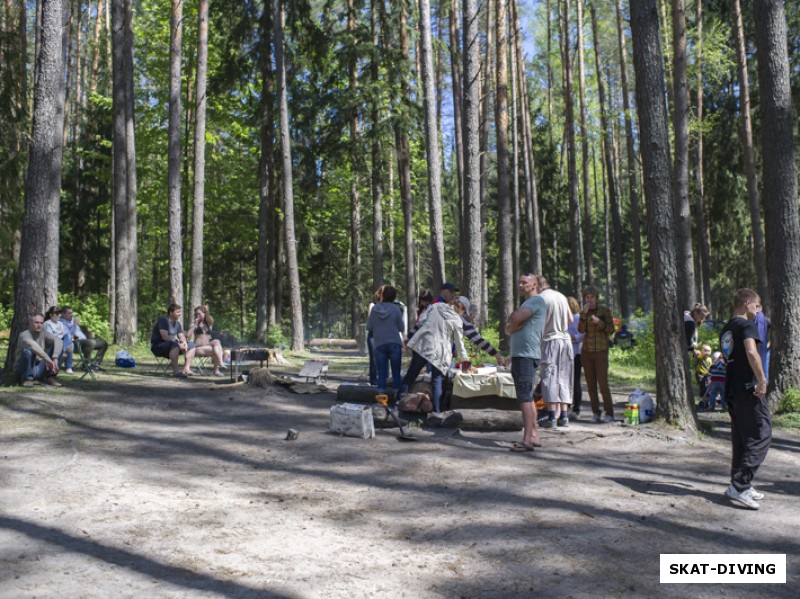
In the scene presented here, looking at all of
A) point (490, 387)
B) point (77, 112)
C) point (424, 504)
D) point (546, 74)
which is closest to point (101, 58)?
point (77, 112)

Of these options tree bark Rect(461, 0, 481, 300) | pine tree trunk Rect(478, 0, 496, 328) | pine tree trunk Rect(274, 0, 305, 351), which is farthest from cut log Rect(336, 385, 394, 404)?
pine tree trunk Rect(478, 0, 496, 328)

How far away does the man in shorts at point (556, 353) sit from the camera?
9648 mm

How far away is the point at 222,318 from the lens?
3409cm

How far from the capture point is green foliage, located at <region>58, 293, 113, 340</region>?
1006 inches

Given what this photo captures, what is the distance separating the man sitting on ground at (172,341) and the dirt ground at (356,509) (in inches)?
154

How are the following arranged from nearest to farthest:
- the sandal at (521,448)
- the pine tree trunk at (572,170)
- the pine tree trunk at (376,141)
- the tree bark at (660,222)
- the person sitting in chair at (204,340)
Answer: the sandal at (521,448) → the tree bark at (660,222) → the person sitting in chair at (204,340) → the pine tree trunk at (376,141) → the pine tree trunk at (572,170)

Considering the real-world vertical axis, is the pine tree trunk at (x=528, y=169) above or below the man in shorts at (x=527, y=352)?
above

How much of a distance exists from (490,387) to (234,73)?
19962 millimetres

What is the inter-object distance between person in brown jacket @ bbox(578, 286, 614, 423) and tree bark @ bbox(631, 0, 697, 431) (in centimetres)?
75

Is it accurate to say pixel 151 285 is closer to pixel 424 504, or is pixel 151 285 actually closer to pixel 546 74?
pixel 546 74

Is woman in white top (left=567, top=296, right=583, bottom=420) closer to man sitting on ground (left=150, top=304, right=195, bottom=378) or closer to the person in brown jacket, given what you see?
the person in brown jacket

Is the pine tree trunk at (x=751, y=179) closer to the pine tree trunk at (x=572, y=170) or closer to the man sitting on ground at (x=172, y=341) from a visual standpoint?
the pine tree trunk at (x=572, y=170)

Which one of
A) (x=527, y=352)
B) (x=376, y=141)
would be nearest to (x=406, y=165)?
(x=376, y=141)

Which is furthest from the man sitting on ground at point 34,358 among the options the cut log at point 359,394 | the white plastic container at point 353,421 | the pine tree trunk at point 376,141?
the pine tree trunk at point 376,141
